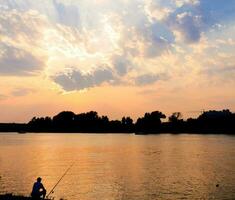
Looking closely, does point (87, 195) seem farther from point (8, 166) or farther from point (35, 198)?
point (8, 166)

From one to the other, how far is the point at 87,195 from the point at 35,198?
2102 centimetres

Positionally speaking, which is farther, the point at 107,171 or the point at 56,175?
the point at 107,171

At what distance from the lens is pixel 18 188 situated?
61.2 meters

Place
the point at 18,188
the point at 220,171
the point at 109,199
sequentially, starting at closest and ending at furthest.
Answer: the point at 109,199, the point at 18,188, the point at 220,171

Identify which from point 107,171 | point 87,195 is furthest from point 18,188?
point 107,171

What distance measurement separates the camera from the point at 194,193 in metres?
56.8

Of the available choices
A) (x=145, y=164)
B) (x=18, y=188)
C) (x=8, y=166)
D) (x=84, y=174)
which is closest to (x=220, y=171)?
(x=145, y=164)

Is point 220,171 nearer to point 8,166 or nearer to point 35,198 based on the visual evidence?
point 8,166

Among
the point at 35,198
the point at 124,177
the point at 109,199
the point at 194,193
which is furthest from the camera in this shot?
the point at 124,177

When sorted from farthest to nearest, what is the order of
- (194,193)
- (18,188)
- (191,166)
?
(191,166), (18,188), (194,193)

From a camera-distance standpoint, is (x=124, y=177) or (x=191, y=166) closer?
(x=124, y=177)

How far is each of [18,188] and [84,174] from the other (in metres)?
17.7

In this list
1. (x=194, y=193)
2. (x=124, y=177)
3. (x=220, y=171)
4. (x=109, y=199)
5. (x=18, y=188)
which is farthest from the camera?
(x=220, y=171)

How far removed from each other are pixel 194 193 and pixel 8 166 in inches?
1946
